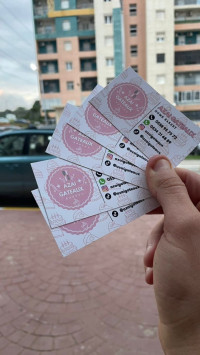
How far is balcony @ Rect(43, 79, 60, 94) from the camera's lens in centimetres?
2022

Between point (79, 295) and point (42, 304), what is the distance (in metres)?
0.26

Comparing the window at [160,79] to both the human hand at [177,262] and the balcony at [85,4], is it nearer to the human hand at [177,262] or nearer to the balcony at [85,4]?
the balcony at [85,4]

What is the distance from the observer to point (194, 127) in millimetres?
840

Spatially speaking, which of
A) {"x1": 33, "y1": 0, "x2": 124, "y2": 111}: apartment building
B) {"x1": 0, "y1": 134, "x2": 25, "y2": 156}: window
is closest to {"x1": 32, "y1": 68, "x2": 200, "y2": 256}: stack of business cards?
{"x1": 0, "y1": 134, "x2": 25, "y2": 156}: window

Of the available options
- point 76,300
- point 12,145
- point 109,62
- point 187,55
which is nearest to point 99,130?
point 76,300

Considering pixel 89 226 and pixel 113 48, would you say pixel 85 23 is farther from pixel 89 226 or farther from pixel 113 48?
pixel 89 226

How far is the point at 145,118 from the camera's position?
85cm

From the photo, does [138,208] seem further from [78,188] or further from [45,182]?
[45,182]

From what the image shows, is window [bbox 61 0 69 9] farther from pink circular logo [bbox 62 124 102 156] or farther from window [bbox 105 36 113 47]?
pink circular logo [bbox 62 124 102 156]

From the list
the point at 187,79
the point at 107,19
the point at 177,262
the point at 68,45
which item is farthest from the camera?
the point at 68,45

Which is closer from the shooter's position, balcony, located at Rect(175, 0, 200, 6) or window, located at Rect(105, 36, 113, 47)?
window, located at Rect(105, 36, 113, 47)

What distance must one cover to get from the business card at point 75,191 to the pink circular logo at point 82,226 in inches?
0.5

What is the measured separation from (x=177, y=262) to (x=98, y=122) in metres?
0.49

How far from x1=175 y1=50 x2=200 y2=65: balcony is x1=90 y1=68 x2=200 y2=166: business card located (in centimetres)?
1995
